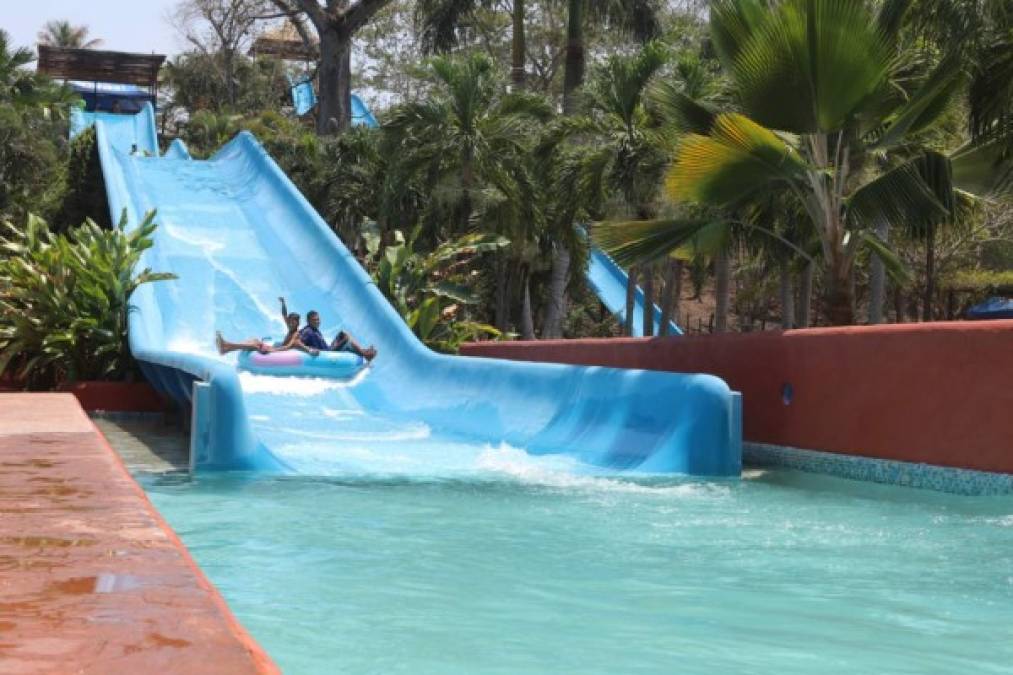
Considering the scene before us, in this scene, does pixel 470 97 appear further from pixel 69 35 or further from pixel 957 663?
pixel 69 35

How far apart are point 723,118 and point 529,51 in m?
32.3

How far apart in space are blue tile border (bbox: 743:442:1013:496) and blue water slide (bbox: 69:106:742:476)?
762 mm

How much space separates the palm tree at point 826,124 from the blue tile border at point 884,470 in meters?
1.54

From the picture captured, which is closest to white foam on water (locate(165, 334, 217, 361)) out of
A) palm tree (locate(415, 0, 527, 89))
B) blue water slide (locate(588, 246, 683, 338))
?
palm tree (locate(415, 0, 527, 89))

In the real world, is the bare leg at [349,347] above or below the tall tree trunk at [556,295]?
below

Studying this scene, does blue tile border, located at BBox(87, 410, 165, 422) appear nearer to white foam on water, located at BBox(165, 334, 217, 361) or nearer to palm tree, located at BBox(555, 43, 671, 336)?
white foam on water, located at BBox(165, 334, 217, 361)

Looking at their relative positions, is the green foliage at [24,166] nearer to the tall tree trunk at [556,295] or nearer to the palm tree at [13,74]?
the palm tree at [13,74]

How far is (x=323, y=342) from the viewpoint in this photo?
1476cm

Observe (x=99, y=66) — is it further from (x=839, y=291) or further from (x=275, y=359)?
(x=839, y=291)

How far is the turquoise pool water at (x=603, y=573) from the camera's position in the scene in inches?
171

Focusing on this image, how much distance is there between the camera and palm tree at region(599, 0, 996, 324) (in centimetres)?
1016

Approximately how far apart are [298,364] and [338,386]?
23.1 inches

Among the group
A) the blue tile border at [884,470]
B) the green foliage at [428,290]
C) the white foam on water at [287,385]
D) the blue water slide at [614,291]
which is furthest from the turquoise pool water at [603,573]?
the blue water slide at [614,291]

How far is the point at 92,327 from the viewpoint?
14758mm
